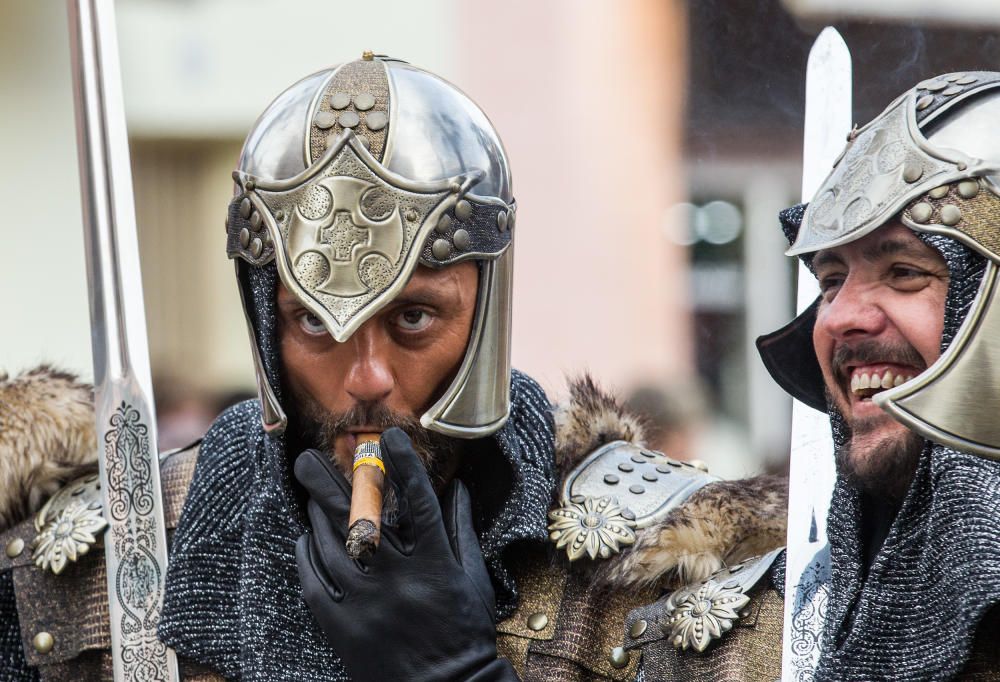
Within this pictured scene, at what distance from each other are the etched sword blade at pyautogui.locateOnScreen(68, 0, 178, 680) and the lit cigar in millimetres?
529

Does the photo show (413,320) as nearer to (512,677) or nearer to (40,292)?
(512,677)

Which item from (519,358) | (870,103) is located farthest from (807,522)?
(519,358)

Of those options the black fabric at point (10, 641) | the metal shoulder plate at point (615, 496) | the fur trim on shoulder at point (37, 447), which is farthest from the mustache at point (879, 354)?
the black fabric at point (10, 641)

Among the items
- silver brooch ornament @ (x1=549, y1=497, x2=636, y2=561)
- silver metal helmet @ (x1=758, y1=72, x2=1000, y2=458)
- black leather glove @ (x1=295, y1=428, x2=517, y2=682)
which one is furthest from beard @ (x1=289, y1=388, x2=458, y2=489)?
silver metal helmet @ (x1=758, y1=72, x2=1000, y2=458)

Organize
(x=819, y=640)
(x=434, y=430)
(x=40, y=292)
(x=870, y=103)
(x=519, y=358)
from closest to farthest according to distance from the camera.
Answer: (x=819, y=640), (x=434, y=430), (x=870, y=103), (x=519, y=358), (x=40, y=292)

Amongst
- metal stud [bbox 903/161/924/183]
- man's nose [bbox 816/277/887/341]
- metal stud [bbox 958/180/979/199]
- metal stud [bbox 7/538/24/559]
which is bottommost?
metal stud [bbox 7/538/24/559]

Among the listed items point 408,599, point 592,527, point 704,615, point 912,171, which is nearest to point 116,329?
point 408,599

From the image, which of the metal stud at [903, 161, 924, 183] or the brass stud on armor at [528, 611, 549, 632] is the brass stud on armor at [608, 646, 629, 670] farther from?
the metal stud at [903, 161, 924, 183]

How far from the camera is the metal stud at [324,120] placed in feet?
11.7

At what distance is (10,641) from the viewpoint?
3.93 metres

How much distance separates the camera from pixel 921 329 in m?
3.20

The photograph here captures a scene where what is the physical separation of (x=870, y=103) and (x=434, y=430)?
2.16 meters

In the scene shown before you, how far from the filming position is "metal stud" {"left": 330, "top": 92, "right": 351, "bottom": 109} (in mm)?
3607

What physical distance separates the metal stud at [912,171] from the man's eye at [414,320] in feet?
2.91
